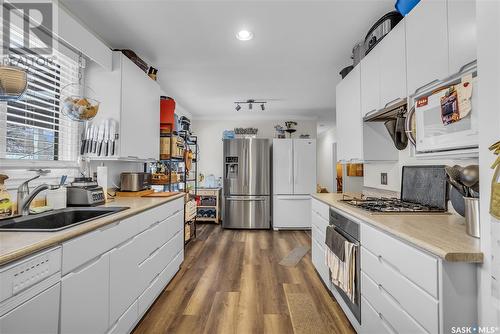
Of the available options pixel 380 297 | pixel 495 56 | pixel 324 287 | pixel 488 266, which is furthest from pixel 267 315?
pixel 495 56

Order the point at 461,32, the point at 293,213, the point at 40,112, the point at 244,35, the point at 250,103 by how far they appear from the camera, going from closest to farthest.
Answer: the point at 461,32
the point at 40,112
the point at 244,35
the point at 250,103
the point at 293,213

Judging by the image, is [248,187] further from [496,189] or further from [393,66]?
[496,189]

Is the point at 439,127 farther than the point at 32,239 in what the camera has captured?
Yes

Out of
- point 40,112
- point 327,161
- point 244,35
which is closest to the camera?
point 40,112

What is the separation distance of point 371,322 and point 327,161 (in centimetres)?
686

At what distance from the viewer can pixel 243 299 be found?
2.22m

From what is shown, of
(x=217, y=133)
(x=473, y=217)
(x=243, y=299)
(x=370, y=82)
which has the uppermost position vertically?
(x=217, y=133)

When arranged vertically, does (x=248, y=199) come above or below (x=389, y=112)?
below

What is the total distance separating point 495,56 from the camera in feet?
2.92

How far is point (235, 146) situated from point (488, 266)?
4276 mm

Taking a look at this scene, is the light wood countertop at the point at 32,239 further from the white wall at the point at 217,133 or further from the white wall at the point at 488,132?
the white wall at the point at 217,133

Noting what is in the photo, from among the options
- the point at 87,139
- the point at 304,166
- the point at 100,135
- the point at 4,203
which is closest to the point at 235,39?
the point at 100,135

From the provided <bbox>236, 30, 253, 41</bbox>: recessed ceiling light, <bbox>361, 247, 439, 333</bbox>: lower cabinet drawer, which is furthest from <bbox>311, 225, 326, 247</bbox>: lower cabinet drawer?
<bbox>236, 30, 253, 41</bbox>: recessed ceiling light

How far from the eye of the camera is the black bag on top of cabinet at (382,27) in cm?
189
